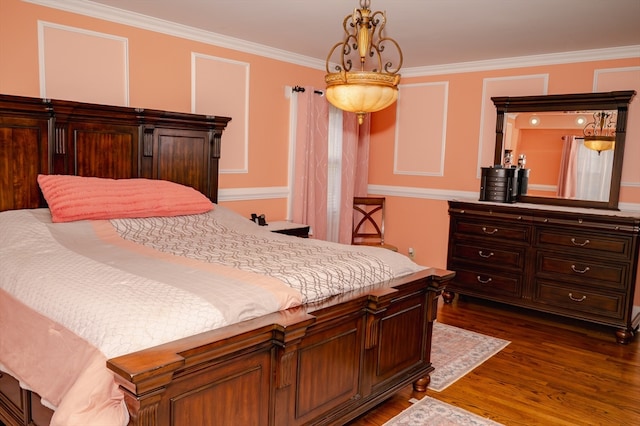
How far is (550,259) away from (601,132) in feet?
4.26

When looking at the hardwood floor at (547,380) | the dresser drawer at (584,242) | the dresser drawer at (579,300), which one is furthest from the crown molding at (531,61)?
the hardwood floor at (547,380)

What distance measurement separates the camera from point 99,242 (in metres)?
2.68

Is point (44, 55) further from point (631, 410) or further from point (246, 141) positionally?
point (631, 410)

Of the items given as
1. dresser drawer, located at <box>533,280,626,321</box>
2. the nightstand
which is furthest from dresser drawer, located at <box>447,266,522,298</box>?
the nightstand

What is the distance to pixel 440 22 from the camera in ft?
12.4

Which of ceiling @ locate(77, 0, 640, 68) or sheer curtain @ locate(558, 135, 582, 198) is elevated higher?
ceiling @ locate(77, 0, 640, 68)

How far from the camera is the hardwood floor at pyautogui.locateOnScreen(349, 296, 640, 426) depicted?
279 cm

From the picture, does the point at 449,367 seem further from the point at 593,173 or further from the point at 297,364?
the point at 593,173

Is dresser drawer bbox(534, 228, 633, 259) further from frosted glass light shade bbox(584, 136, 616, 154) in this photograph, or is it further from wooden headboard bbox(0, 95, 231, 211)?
wooden headboard bbox(0, 95, 231, 211)

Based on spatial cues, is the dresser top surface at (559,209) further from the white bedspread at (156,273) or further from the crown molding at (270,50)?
the white bedspread at (156,273)

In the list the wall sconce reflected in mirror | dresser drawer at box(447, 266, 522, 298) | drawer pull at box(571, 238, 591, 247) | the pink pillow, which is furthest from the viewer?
dresser drawer at box(447, 266, 522, 298)

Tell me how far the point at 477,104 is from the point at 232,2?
9.79 ft

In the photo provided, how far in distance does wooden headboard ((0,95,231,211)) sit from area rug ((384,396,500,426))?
2418mm

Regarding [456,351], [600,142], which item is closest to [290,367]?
[456,351]
